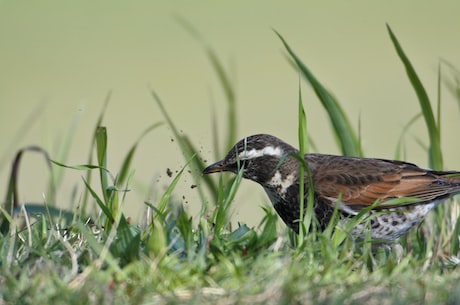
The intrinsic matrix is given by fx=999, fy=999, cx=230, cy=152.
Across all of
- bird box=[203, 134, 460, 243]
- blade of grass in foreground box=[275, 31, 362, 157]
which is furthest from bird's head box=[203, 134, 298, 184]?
blade of grass in foreground box=[275, 31, 362, 157]

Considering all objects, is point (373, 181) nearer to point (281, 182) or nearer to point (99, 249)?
point (281, 182)

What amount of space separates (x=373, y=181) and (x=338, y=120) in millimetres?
522

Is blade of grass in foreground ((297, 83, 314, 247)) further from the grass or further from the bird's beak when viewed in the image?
the bird's beak

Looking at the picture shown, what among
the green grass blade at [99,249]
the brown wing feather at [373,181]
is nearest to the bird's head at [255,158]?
the brown wing feather at [373,181]

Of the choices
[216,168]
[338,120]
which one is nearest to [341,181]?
[338,120]

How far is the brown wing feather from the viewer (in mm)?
6449

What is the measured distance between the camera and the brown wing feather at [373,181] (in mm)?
6449

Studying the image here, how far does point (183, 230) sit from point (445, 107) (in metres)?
8.60

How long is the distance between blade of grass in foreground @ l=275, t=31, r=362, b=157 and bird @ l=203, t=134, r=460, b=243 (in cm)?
22

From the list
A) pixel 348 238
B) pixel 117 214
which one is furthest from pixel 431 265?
pixel 117 214

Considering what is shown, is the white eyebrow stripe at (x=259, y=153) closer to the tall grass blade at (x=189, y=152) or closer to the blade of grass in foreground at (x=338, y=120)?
the tall grass blade at (x=189, y=152)

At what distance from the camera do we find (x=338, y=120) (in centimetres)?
687

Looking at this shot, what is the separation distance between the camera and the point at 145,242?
502cm

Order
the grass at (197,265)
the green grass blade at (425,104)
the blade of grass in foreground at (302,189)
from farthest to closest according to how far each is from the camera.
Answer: the green grass blade at (425,104)
the blade of grass in foreground at (302,189)
the grass at (197,265)
